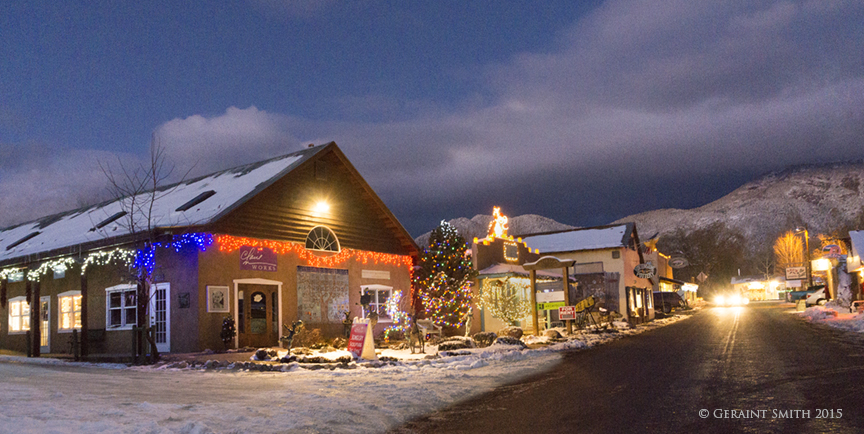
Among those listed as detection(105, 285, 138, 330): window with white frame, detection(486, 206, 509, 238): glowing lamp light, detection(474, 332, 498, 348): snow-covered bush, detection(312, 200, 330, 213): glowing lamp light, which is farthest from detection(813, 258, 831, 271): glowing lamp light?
detection(105, 285, 138, 330): window with white frame

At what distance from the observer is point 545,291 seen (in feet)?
120

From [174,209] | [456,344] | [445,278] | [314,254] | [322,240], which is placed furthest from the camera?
[445,278]

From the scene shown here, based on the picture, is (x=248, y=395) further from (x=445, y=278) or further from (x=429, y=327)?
(x=445, y=278)

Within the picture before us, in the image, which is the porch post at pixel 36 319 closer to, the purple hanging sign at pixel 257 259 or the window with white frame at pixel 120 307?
the window with white frame at pixel 120 307

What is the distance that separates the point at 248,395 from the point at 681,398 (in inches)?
282

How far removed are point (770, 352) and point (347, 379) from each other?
1129cm

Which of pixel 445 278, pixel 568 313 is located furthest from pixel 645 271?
pixel 445 278

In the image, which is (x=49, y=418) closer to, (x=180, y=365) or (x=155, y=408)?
(x=155, y=408)

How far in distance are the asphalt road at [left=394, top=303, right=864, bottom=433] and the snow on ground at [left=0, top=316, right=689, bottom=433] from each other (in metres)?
0.92

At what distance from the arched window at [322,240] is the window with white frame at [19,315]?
1228cm

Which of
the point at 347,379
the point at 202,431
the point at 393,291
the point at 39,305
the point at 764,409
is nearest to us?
the point at 202,431

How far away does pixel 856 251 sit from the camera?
47.6 m

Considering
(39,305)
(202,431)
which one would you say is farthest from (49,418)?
(39,305)

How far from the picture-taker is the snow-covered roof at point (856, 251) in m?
47.1
